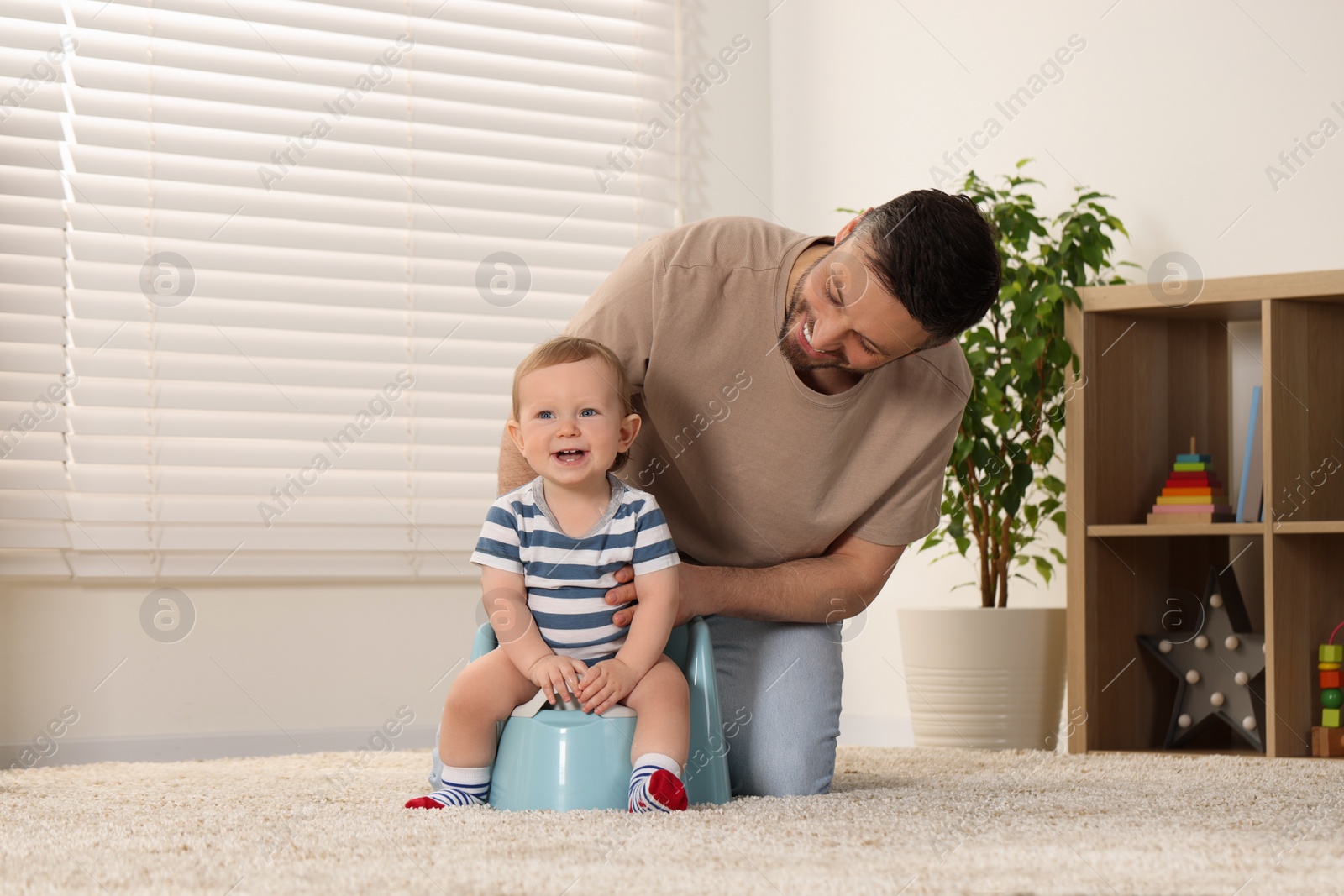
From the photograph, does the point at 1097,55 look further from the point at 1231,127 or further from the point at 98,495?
the point at 98,495

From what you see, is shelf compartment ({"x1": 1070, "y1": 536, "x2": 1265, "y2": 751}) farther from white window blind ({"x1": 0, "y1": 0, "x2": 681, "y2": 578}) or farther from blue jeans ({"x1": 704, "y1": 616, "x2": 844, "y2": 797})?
white window blind ({"x1": 0, "y1": 0, "x2": 681, "y2": 578})

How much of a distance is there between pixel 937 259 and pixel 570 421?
430mm

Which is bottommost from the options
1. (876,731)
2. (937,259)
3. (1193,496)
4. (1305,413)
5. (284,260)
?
(876,731)

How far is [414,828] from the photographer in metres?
1.27

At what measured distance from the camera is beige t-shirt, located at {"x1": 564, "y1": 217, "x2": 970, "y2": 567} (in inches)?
64.4

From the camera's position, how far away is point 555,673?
1.40m

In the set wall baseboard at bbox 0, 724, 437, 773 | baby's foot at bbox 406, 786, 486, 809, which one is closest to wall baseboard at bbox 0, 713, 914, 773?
wall baseboard at bbox 0, 724, 437, 773

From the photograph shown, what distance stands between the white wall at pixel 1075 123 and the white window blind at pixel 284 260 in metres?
0.47

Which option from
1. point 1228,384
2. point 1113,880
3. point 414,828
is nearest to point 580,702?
point 414,828

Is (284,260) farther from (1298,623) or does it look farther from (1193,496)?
(1298,623)

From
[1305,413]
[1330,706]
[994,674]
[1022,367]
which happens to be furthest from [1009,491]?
[1330,706]

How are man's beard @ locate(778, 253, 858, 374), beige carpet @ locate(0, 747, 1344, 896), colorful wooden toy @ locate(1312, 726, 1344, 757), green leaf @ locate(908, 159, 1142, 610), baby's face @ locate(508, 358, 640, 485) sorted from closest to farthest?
beige carpet @ locate(0, 747, 1344, 896), baby's face @ locate(508, 358, 640, 485), man's beard @ locate(778, 253, 858, 374), colorful wooden toy @ locate(1312, 726, 1344, 757), green leaf @ locate(908, 159, 1142, 610)

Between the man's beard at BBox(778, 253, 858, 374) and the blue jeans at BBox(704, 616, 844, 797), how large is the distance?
0.36 meters

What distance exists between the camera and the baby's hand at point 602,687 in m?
1.40
